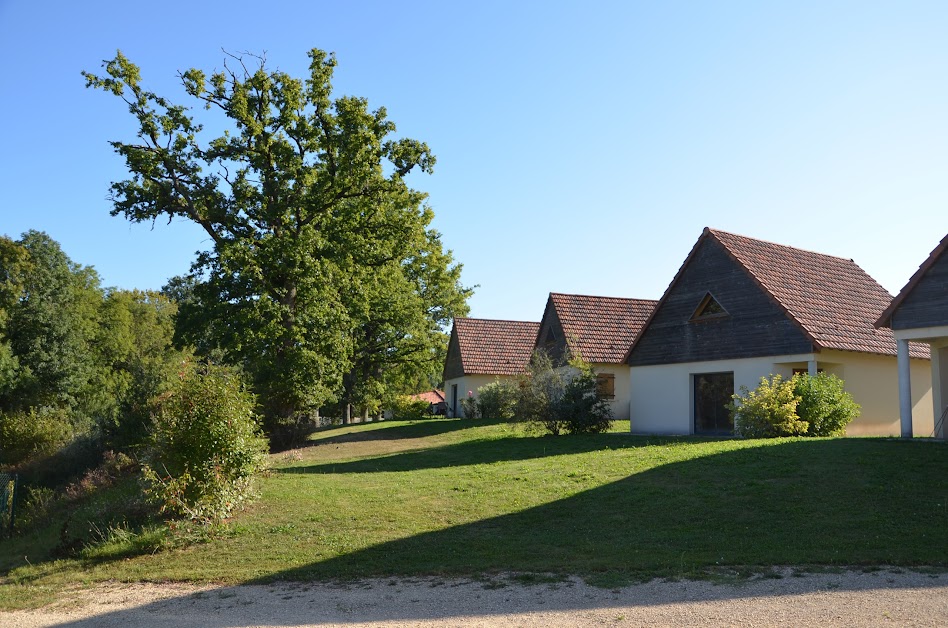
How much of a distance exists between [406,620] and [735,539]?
512 centimetres

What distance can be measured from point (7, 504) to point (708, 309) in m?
20.5

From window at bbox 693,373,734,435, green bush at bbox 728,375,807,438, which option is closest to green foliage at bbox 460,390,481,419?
window at bbox 693,373,734,435

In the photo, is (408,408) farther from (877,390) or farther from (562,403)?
(877,390)

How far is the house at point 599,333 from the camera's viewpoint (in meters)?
34.7

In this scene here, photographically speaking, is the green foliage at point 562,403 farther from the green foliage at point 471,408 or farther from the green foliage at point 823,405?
the green foliage at point 471,408

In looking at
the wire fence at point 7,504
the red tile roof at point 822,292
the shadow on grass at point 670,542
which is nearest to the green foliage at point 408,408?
the red tile roof at point 822,292

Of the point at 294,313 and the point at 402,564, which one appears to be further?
the point at 294,313

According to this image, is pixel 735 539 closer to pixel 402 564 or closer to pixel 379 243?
pixel 402 564

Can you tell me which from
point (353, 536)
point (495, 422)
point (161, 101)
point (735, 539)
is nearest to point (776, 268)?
point (495, 422)

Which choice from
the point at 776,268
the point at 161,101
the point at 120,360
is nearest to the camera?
the point at 776,268

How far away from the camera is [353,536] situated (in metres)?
12.3

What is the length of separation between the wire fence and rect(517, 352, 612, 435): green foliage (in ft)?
48.8

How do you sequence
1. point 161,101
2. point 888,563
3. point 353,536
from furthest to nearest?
point 161,101
point 353,536
point 888,563

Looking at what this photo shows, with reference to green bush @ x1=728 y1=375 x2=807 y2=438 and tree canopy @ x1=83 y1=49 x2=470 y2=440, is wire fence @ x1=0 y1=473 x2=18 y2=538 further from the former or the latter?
green bush @ x1=728 y1=375 x2=807 y2=438
